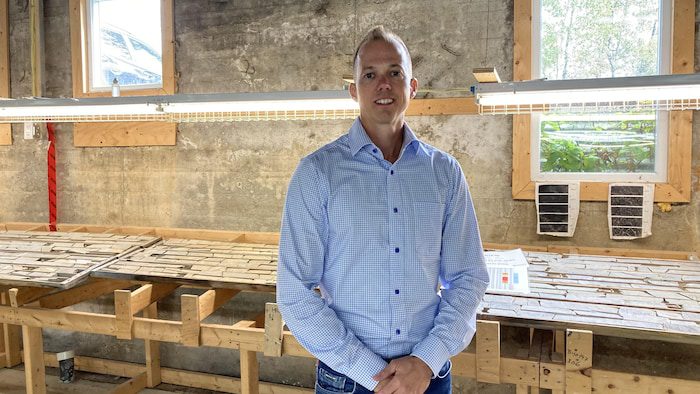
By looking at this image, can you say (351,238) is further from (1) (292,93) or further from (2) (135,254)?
(2) (135,254)

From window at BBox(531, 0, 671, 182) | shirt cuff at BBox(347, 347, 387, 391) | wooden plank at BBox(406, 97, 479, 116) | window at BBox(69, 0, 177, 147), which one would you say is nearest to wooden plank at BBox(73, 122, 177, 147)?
window at BBox(69, 0, 177, 147)

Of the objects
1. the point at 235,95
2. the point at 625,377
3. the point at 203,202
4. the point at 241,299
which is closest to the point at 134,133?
the point at 203,202

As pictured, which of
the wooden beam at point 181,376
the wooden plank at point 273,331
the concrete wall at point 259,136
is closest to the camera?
the wooden plank at point 273,331

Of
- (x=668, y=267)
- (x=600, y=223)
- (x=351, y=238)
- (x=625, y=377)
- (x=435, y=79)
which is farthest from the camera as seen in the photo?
(x=435, y=79)

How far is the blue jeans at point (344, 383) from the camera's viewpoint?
52.7 inches

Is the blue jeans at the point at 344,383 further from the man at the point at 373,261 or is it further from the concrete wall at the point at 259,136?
the concrete wall at the point at 259,136

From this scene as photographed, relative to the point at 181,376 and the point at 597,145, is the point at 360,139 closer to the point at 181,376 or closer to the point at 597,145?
the point at 597,145

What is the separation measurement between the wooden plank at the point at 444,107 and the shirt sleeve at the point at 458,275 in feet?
6.01

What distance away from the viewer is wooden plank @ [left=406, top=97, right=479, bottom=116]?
3.24m

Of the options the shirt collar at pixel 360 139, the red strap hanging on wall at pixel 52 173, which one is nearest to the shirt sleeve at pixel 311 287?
the shirt collar at pixel 360 139

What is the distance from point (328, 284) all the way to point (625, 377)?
123 cm

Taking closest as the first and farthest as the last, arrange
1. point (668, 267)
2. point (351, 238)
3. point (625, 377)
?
point (351, 238)
point (625, 377)
point (668, 267)

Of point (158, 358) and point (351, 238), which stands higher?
point (351, 238)

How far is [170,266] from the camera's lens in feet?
9.45
